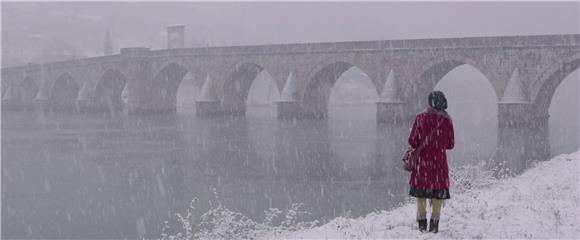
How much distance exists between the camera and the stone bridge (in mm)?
30484

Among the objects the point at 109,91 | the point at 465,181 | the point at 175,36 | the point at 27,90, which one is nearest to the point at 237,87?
the point at 109,91

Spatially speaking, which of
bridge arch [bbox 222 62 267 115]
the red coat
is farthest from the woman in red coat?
bridge arch [bbox 222 62 267 115]

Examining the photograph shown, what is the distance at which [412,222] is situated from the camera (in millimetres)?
8227

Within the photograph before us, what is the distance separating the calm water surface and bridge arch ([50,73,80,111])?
33502mm

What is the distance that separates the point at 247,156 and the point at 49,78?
4939 centimetres

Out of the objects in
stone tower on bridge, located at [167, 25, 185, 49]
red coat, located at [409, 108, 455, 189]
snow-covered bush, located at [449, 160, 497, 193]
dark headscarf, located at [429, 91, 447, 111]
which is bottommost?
snow-covered bush, located at [449, 160, 497, 193]

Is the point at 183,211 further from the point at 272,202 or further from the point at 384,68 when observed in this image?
the point at 384,68

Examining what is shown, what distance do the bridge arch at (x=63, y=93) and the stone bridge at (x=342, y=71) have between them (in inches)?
5.5

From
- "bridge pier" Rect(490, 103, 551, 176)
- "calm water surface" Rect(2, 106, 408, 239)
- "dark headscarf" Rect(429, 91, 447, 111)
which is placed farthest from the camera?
"bridge pier" Rect(490, 103, 551, 176)

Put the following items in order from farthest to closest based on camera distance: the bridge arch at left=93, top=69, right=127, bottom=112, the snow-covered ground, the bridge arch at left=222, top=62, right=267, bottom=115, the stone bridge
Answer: the bridge arch at left=93, top=69, right=127, bottom=112 → the bridge arch at left=222, top=62, right=267, bottom=115 → the stone bridge → the snow-covered ground

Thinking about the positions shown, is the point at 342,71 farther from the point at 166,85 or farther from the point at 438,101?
the point at 438,101

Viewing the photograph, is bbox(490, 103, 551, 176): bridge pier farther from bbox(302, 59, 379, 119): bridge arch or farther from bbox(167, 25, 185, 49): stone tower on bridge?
bbox(167, 25, 185, 49): stone tower on bridge

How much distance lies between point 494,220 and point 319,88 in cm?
3451

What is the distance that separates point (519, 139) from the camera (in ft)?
86.4
